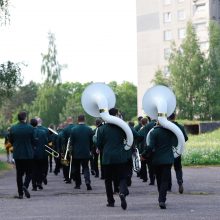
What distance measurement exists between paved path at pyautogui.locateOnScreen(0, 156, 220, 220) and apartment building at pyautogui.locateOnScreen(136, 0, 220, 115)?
85.3m

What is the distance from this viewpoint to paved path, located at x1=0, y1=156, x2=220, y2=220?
39.9 feet

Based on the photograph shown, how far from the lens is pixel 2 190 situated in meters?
18.7

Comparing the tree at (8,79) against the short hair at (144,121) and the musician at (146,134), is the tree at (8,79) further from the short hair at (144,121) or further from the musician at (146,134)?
the short hair at (144,121)

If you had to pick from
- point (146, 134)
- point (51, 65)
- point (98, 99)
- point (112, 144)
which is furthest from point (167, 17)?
point (112, 144)

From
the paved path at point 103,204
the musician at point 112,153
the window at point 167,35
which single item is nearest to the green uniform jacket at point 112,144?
the musician at point 112,153

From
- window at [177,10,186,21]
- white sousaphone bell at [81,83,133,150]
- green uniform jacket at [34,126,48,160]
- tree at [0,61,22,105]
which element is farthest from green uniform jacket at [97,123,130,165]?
window at [177,10,186,21]

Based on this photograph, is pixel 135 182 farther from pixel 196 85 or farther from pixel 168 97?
pixel 196 85

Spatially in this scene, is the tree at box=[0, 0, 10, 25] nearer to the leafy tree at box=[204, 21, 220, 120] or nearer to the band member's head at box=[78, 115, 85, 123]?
the band member's head at box=[78, 115, 85, 123]

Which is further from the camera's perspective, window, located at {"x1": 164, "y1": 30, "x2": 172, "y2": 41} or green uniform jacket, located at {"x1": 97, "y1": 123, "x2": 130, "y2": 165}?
window, located at {"x1": 164, "y1": 30, "x2": 172, "y2": 41}

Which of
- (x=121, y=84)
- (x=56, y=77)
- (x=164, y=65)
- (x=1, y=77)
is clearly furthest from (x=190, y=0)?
(x=1, y=77)

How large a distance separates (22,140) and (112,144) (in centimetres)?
320

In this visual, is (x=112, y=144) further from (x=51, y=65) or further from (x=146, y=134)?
(x=51, y=65)

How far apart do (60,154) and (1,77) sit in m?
13.6

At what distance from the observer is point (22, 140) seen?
16000mm
